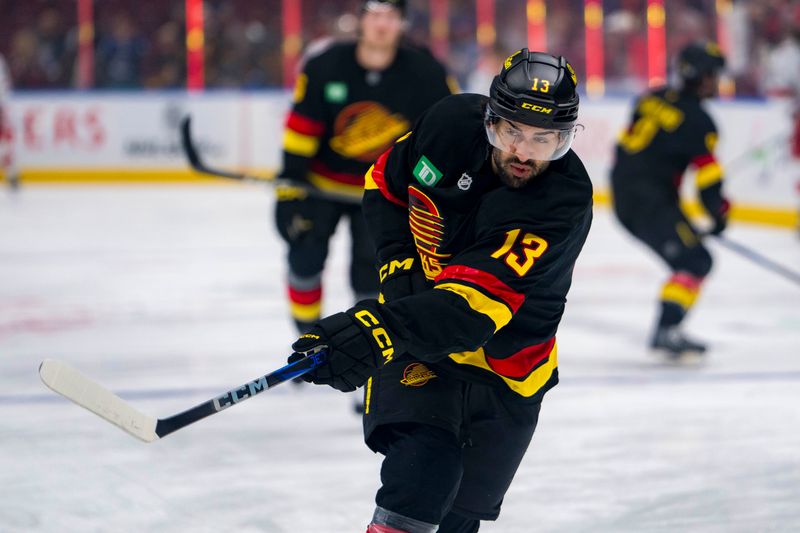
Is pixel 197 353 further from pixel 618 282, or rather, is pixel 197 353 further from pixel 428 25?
pixel 428 25

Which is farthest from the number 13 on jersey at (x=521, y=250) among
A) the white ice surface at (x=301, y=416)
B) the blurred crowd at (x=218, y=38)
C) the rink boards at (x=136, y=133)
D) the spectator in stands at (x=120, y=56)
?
the spectator in stands at (x=120, y=56)

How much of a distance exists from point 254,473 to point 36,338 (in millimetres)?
2002

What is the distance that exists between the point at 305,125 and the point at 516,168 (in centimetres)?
193

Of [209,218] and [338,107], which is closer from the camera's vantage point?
[338,107]

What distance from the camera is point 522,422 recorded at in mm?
2025

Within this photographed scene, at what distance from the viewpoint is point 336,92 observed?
145 inches

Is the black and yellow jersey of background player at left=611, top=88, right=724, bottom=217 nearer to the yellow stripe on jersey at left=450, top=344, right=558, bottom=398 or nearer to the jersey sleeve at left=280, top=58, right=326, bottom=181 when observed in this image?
the jersey sleeve at left=280, top=58, right=326, bottom=181

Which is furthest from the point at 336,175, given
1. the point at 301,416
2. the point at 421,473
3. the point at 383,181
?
the point at 421,473

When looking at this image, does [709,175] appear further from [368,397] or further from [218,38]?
[218,38]

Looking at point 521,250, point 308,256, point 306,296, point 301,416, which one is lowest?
point 301,416

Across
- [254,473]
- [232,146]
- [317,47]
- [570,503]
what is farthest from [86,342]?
[232,146]

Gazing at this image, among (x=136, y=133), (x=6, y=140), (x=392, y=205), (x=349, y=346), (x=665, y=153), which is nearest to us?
(x=349, y=346)

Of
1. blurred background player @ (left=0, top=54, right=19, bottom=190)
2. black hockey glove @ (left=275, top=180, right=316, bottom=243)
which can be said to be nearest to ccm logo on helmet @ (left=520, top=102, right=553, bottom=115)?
black hockey glove @ (left=275, top=180, right=316, bottom=243)

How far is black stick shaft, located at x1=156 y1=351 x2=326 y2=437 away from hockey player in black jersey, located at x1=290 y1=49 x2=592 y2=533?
2 cm
